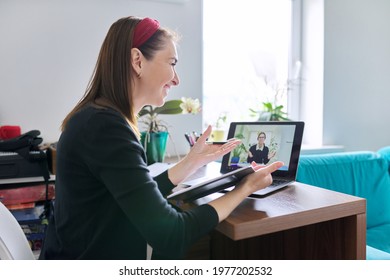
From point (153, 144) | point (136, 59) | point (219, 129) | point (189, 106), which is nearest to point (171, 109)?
point (189, 106)

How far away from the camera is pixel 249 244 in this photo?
1250 millimetres

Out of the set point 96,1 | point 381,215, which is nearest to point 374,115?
point 381,215

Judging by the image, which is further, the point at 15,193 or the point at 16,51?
the point at 16,51

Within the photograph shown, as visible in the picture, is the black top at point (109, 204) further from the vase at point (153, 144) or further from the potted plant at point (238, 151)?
the vase at point (153, 144)

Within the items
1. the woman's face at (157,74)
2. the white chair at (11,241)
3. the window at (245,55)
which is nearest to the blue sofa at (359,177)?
the window at (245,55)

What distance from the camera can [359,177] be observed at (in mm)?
1764

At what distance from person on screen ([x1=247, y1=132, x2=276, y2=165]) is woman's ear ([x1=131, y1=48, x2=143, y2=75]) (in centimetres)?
49

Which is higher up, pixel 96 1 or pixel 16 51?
pixel 96 1

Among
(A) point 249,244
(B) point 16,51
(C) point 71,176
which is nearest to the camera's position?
(C) point 71,176

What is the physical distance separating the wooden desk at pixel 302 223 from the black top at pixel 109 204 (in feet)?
0.32

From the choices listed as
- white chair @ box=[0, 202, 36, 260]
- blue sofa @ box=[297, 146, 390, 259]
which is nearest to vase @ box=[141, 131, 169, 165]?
blue sofa @ box=[297, 146, 390, 259]

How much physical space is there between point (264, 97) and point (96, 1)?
4.30ft

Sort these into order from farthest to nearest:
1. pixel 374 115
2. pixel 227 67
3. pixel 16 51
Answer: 1. pixel 374 115
2. pixel 227 67
3. pixel 16 51
